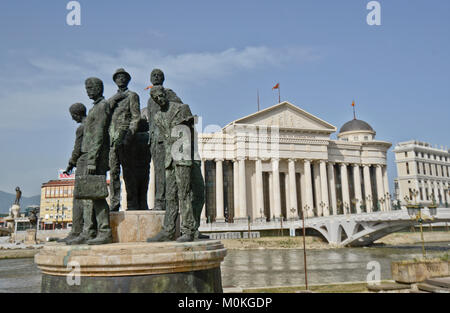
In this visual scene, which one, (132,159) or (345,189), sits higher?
(345,189)

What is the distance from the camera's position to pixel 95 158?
22.1 ft

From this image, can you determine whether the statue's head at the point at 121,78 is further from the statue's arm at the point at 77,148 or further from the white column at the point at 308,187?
the white column at the point at 308,187

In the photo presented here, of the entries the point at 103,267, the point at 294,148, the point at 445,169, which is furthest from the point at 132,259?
the point at 445,169

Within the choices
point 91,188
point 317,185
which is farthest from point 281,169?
point 91,188

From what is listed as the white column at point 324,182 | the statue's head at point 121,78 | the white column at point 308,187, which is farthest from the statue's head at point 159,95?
the white column at point 324,182

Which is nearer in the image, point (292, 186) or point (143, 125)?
point (143, 125)

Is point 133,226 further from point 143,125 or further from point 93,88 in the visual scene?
point 93,88

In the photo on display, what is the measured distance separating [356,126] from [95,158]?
8455cm

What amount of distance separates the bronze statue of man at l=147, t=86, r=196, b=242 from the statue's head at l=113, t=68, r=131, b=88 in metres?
1.67

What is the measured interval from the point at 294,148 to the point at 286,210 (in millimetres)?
11417

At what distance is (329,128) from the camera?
72.1 meters

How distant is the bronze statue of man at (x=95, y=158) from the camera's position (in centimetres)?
646
